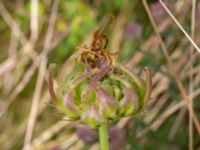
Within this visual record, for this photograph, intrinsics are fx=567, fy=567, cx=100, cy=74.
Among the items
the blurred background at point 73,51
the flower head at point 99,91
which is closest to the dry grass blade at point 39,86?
the blurred background at point 73,51

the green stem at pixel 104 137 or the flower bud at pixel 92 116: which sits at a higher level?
the flower bud at pixel 92 116

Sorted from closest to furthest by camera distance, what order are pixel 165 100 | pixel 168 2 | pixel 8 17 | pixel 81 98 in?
pixel 81 98 < pixel 168 2 < pixel 165 100 < pixel 8 17

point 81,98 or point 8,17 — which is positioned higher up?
point 8,17

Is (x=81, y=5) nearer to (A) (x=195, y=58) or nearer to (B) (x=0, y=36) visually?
(B) (x=0, y=36)

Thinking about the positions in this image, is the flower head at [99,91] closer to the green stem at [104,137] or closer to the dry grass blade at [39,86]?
the green stem at [104,137]

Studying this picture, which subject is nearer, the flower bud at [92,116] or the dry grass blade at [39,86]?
the flower bud at [92,116]

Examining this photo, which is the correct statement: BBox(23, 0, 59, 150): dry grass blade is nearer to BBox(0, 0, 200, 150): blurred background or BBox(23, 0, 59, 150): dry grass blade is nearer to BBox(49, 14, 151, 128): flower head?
BBox(0, 0, 200, 150): blurred background

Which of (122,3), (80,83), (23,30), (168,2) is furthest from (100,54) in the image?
(23,30)

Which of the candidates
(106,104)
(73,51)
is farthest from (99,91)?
(73,51)

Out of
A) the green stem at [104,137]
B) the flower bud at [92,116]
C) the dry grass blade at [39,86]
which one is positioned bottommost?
the green stem at [104,137]

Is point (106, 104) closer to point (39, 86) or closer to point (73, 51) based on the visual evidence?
point (39, 86)
